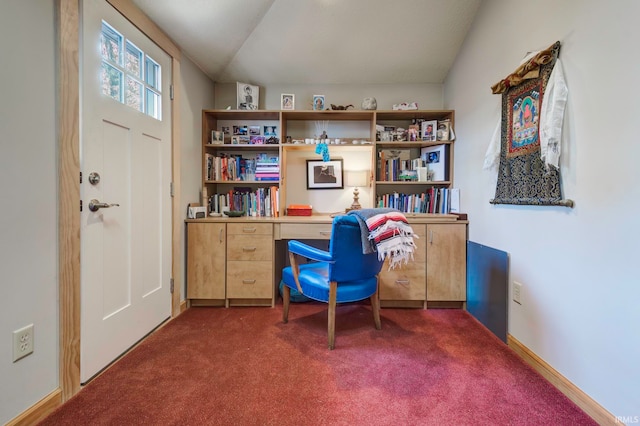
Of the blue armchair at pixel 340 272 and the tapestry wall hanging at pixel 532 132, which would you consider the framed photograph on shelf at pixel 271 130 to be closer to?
the blue armchair at pixel 340 272

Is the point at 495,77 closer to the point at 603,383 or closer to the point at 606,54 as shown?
the point at 606,54

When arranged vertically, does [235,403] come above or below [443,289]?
below

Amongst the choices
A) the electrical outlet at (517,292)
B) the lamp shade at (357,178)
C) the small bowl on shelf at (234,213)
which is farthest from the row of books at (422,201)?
the small bowl on shelf at (234,213)

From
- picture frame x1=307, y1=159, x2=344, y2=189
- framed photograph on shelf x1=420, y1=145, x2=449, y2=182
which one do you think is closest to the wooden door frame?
picture frame x1=307, y1=159, x2=344, y2=189

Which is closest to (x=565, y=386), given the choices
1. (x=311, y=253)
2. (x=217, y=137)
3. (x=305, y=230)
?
(x=311, y=253)

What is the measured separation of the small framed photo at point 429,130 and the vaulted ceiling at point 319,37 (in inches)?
20.9

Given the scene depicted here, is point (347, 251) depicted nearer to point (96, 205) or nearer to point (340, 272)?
point (340, 272)

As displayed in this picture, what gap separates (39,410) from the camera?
1184 millimetres

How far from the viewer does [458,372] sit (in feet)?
5.08

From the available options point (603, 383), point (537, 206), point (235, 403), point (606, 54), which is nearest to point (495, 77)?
point (606, 54)

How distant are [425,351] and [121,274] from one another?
198 centimetres

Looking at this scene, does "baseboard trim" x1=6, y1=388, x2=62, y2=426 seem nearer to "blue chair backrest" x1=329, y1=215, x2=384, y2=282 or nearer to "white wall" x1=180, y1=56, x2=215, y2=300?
"white wall" x1=180, y1=56, x2=215, y2=300

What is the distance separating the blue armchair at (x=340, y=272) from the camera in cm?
171

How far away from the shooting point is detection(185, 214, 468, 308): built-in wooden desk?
239 cm
